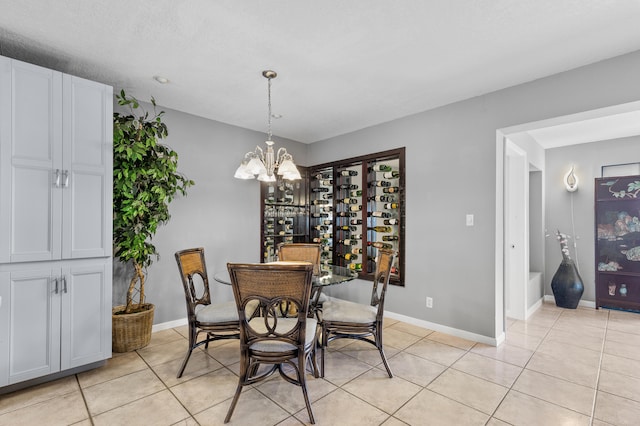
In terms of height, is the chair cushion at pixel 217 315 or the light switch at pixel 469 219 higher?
the light switch at pixel 469 219

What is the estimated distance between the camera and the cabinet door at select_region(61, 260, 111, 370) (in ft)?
7.75

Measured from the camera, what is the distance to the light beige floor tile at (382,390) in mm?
2084

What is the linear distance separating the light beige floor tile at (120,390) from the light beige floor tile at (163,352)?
0.24 meters

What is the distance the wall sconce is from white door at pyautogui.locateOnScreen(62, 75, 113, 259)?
19.2 feet

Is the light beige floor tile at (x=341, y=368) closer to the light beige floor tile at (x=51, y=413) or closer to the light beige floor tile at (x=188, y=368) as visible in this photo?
the light beige floor tile at (x=188, y=368)

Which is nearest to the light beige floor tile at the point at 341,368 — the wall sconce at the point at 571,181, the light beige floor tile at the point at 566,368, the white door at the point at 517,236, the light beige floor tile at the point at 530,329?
the light beige floor tile at the point at 566,368

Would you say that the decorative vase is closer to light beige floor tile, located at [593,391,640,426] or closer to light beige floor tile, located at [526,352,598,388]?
→ light beige floor tile, located at [526,352,598,388]

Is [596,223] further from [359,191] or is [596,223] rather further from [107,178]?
[107,178]

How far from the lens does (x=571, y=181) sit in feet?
15.2

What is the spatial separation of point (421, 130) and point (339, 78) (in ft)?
4.38

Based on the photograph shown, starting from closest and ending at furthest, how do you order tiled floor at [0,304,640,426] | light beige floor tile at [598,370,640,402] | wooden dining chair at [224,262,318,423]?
1. wooden dining chair at [224,262,318,423]
2. tiled floor at [0,304,640,426]
3. light beige floor tile at [598,370,640,402]

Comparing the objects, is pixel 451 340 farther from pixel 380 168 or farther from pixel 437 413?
pixel 380 168

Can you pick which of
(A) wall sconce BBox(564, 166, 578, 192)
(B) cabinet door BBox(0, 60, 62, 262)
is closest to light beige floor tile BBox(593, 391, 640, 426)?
(A) wall sconce BBox(564, 166, 578, 192)

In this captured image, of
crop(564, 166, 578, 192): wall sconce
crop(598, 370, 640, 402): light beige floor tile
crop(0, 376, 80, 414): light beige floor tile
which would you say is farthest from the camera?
crop(564, 166, 578, 192): wall sconce
